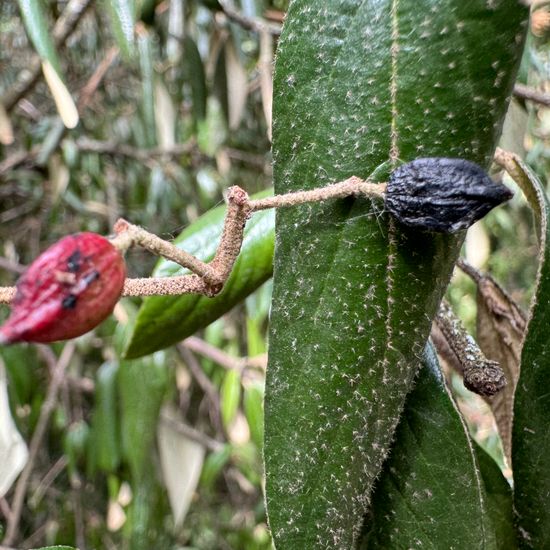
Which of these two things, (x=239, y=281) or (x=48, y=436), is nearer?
(x=239, y=281)

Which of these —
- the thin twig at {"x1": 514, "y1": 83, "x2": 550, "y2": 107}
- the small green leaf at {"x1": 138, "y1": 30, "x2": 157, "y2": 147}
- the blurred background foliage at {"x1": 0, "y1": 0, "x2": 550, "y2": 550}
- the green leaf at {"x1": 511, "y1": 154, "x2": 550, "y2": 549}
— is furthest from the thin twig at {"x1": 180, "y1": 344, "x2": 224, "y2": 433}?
the green leaf at {"x1": 511, "y1": 154, "x2": 550, "y2": 549}

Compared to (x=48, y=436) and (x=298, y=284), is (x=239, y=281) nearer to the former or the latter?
(x=298, y=284)

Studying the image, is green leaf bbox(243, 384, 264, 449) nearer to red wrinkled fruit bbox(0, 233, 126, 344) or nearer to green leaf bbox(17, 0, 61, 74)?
green leaf bbox(17, 0, 61, 74)

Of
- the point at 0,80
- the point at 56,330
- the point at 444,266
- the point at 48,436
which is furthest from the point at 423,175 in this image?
the point at 0,80

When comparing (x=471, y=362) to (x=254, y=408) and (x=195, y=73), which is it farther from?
(x=195, y=73)

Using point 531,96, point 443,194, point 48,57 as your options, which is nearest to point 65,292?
point 443,194

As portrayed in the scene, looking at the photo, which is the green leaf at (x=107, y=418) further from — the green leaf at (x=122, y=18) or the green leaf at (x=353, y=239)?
the green leaf at (x=353, y=239)

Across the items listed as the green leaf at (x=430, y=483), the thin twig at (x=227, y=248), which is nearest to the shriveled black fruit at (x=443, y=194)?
the thin twig at (x=227, y=248)

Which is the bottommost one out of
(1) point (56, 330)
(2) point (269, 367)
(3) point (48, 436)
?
(3) point (48, 436)
